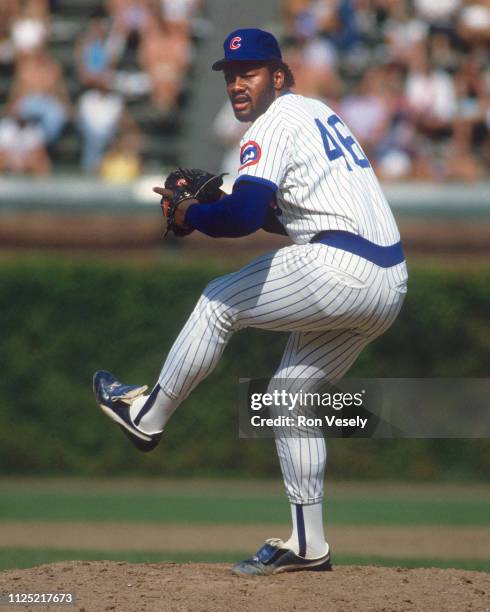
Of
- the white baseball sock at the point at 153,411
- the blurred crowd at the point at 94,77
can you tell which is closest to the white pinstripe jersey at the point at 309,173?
the white baseball sock at the point at 153,411

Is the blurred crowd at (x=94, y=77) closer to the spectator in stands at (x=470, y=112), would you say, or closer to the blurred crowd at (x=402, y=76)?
the blurred crowd at (x=402, y=76)

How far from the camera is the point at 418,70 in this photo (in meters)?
11.3

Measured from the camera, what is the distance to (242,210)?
4215mm

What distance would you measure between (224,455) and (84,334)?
1513 millimetres

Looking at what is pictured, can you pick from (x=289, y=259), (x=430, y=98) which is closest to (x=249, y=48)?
(x=289, y=259)

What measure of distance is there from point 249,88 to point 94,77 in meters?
7.66

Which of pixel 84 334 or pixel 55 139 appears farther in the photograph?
pixel 55 139

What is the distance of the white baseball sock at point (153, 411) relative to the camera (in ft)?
15.0

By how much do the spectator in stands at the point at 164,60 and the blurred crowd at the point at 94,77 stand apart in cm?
1

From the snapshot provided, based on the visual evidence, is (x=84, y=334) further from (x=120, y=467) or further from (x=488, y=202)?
(x=488, y=202)

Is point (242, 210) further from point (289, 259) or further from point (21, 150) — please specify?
point (21, 150)

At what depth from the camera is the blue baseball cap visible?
178 inches

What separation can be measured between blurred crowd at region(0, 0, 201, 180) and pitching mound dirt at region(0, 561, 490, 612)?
6.82 m

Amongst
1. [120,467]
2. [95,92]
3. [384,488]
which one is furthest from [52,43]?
[384,488]
